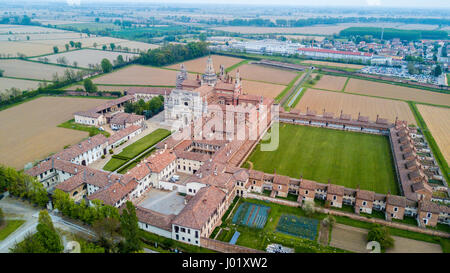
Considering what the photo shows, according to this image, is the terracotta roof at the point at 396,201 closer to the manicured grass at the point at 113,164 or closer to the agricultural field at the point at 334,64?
the manicured grass at the point at 113,164

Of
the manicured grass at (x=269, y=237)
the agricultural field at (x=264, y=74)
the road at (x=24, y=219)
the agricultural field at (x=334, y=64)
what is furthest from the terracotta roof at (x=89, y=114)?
the agricultural field at (x=334, y=64)

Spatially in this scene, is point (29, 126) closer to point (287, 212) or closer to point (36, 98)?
point (36, 98)

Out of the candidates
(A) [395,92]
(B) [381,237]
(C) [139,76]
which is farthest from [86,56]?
(B) [381,237]

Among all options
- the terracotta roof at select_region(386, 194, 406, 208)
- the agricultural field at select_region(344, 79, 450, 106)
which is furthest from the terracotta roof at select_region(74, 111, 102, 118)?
the agricultural field at select_region(344, 79, 450, 106)

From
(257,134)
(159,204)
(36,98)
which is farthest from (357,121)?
(36,98)

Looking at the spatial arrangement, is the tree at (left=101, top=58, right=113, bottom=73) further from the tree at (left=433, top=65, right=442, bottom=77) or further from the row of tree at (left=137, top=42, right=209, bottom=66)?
the tree at (left=433, top=65, right=442, bottom=77)

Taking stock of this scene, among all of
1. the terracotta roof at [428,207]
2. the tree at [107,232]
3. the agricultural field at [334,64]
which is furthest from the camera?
the agricultural field at [334,64]
